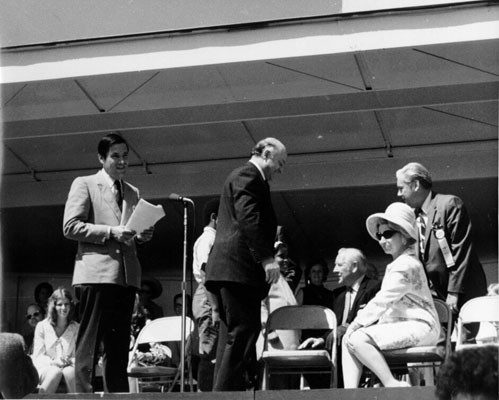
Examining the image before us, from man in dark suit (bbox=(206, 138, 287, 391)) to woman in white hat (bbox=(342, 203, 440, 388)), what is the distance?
1.86 ft

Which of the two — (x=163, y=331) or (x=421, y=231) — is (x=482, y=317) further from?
(x=163, y=331)

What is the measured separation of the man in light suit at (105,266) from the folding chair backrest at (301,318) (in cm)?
99

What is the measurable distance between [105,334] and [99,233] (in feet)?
2.00

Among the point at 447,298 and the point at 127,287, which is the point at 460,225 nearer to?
the point at 447,298

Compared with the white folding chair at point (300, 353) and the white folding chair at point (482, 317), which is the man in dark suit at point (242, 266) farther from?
the white folding chair at point (482, 317)

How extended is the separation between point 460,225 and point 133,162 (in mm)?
5200

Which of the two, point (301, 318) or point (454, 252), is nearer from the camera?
point (454, 252)

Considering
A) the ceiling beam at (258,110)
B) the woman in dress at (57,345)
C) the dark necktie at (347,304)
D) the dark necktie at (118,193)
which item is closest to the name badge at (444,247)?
the dark necktie at (347,304)

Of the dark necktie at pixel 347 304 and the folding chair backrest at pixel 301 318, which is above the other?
the dark necktie at pixel 347 304

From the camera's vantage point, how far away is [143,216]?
5.91m

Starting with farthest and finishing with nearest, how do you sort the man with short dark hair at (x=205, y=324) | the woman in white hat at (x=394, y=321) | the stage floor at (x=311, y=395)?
the man with short dark hair at (x=205, y=324) → the woman in white hat at (x=394, y=321) → the stage floor at (x=311, y=395)

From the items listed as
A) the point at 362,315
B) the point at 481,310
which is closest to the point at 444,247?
the point at 481,310

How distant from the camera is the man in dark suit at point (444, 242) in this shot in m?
6.21

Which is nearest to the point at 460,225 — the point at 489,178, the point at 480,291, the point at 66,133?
the point at 480,291
